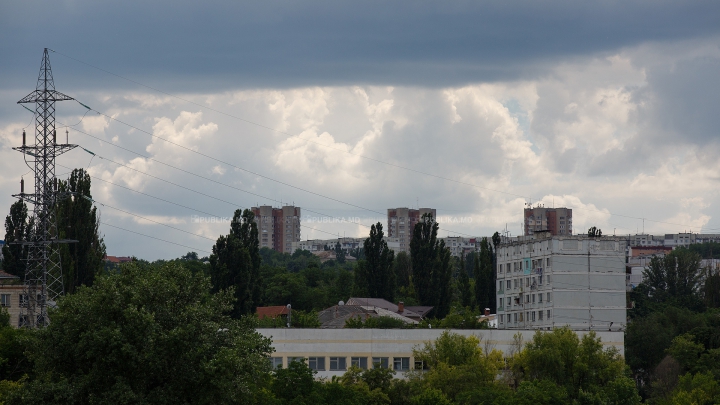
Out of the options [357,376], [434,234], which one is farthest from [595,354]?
[434,234]

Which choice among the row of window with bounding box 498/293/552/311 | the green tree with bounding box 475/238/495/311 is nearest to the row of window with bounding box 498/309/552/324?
the row of window with bounding box 498/293/552/311

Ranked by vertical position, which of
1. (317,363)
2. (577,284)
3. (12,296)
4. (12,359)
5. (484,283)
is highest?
(484,283)

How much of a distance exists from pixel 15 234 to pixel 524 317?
5198cm

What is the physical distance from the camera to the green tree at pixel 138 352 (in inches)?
1580

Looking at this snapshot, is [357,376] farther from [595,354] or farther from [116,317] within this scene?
[116,317]

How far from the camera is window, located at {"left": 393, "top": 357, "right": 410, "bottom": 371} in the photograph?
237 ft

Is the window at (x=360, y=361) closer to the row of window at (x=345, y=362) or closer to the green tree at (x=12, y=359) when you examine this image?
the row of window at (x=345, y=362)

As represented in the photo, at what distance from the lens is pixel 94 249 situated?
90.2 meters

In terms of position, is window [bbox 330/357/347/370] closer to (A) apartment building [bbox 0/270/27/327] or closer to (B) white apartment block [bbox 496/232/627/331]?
(B) white apartment block [bbox 496/232/627/331]

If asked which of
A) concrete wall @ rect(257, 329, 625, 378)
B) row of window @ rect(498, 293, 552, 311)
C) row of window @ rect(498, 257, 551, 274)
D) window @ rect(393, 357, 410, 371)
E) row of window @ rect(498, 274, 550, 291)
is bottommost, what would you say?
window @ rect(393, 357, 410, 371)

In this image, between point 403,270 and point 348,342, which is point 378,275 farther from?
point 348,342

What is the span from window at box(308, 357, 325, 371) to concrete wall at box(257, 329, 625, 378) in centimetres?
21

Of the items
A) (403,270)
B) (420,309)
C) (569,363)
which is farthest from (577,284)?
(403,270)

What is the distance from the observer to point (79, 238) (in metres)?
89.5
